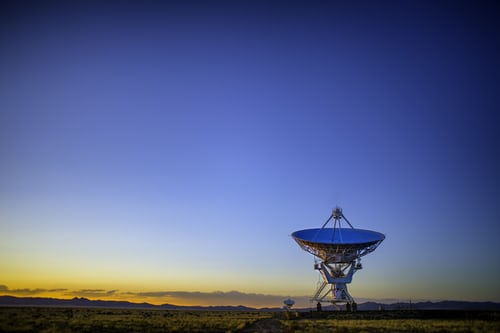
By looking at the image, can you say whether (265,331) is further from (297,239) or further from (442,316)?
(297,239)

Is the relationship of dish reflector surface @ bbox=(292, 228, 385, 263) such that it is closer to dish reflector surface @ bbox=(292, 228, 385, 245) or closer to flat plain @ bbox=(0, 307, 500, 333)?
dish reflector surface @ bbox=(292, 228, 385, 245)

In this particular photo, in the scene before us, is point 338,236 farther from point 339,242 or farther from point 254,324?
point 254,324

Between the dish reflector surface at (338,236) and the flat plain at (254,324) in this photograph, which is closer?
the flat plain at (254,324)

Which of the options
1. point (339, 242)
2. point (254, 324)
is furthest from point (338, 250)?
point (254, 324)

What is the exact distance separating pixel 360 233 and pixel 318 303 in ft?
38.8

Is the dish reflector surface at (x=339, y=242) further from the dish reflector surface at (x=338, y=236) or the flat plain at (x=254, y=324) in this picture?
the flat plain at (x=254, y=324)

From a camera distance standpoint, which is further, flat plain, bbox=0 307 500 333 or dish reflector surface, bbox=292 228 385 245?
dish reflector surface, bbox=292 228 385 245

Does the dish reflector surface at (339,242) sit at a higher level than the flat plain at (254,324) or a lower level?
higher

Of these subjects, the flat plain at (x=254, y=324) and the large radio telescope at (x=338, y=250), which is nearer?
the flat plain at (x=254, y=324)

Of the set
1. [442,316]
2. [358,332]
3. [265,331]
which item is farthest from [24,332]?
[442,316]

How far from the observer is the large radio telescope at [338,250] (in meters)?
64.1

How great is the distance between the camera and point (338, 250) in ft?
211

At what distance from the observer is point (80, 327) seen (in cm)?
3491

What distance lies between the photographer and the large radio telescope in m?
64.1
